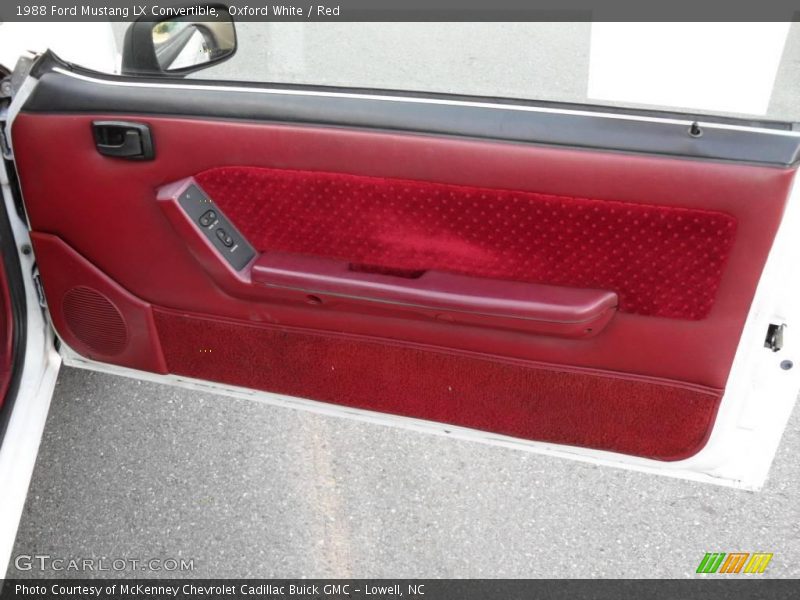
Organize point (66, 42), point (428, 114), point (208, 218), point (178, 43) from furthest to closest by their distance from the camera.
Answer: point (66, 42) < point (178, 43) < point (208, 218) < point (428, 114)

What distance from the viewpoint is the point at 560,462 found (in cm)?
225

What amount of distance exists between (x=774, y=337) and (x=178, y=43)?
127cm

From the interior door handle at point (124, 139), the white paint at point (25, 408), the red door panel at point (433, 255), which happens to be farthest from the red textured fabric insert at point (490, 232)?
the white paint at point (25, 408)

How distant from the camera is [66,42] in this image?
1.84 meters

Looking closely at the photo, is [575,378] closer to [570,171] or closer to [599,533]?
[570,171]

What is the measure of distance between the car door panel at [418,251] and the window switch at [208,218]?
2 centimetres

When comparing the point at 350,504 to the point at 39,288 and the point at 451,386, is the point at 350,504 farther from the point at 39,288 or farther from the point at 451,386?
the point at 39,288

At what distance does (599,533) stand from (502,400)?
699 millimetres

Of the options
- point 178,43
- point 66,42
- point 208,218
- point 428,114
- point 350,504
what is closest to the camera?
point 428,114

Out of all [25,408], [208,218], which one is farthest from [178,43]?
[25,408]

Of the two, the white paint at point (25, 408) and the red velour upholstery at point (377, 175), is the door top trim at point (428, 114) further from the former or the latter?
the white paint at point (25, 408)

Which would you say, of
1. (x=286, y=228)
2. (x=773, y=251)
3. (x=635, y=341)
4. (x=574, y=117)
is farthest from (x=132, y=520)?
(x=773, y=251)

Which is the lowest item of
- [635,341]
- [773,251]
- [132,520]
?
[132,520]
